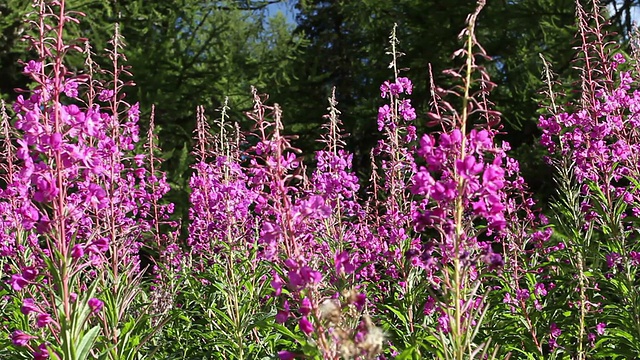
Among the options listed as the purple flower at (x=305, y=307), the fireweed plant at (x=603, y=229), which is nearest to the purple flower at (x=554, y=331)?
the fireweed plant at (x=603, y=229)

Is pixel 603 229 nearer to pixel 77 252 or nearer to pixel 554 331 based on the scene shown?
pixel 554 331

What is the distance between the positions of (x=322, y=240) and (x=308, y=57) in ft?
41.6


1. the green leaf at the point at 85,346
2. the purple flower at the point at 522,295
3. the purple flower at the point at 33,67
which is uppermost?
the purple flower at the point at 33,67

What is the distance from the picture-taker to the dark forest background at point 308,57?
40.2ft

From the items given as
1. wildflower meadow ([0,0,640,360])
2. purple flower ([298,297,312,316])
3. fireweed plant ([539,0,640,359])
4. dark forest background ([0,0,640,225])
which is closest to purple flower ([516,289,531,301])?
wildflower meadow ([0,0,640,360])

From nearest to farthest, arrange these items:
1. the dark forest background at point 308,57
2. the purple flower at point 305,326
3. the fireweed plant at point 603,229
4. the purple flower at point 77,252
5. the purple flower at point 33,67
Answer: the purple flower at point 305,326 → the purple flower at point 77,252 → the purple flower at point 33,67 → the fireweed plant at point 603,229 → the dark forest background at point 308,57

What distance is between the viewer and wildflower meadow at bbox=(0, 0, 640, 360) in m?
2.26

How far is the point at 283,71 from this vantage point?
15539 mm

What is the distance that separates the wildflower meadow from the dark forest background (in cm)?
704

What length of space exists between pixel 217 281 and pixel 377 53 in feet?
36.5

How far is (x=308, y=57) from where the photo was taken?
17.1 m

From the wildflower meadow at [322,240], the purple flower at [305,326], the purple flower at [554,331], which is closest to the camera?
the purple flower at [305,326]

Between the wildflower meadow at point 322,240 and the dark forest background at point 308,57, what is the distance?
704 cm

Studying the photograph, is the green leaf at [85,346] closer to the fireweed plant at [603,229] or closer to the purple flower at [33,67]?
the purple flower at [33,67]
